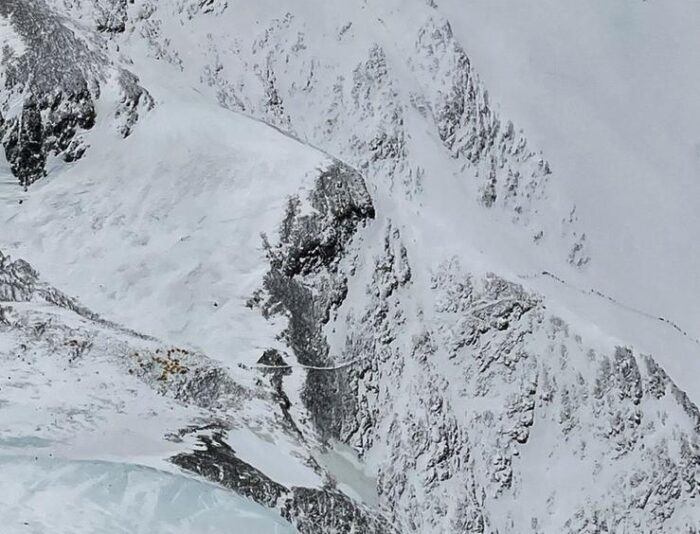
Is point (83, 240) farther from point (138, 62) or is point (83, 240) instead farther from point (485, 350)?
point (485, 350)

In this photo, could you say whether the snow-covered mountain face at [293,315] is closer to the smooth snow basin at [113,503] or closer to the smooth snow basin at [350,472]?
the smooth snow basin at [350,472]

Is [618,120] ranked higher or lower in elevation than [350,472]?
higher

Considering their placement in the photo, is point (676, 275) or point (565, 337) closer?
point (565, 337)

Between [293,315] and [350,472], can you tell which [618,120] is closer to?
[293,315]

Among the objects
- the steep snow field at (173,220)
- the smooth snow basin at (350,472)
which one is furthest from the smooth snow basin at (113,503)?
the steep snow field at (173,220)

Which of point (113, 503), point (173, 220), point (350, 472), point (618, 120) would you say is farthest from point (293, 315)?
point (618, 120)

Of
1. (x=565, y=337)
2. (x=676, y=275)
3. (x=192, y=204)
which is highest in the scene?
(x=676, y=275)

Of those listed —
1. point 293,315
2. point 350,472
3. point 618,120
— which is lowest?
point 350,472

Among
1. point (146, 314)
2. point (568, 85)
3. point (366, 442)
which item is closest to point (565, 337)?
point (366, 442)
